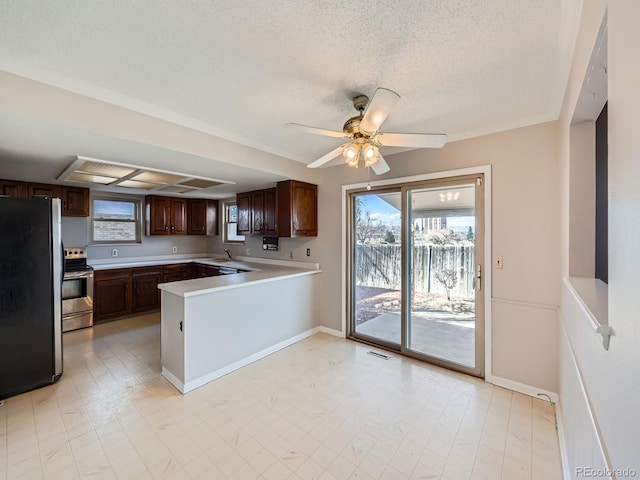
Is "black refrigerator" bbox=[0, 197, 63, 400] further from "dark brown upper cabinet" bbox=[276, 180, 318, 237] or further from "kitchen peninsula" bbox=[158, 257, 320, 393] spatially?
"dark brown upper cabinet" bbox=[276, 180, 318, 237]

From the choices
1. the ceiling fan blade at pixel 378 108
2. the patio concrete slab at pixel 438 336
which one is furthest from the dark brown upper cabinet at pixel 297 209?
the ceiling fan blade at pixel 378 108

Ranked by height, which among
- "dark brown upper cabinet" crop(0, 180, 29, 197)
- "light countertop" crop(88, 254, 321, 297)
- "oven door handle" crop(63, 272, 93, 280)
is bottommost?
"oven door handle" crop(63, 272, 93, 280)

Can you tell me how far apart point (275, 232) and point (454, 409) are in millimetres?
2947

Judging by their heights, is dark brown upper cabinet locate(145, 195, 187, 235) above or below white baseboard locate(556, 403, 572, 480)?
above

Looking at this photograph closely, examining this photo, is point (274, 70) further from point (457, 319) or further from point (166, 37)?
point (457, 319)

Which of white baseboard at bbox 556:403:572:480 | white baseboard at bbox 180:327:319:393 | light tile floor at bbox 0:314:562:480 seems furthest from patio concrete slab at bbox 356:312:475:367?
white baseboard at bbox 180:327:319:393

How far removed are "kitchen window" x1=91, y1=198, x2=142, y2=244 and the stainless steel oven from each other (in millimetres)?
719

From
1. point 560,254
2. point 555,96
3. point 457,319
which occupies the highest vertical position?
point 555,96

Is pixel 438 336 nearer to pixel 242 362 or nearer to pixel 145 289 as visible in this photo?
pixel 242 362

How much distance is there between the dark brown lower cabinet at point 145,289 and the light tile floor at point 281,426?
69.7 inches

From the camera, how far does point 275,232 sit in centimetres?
409

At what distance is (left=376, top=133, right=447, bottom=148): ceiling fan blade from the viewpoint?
186 centimetres

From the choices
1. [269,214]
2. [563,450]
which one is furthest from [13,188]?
[563,450]

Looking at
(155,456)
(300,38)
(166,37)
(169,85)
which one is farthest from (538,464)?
(169,85)
